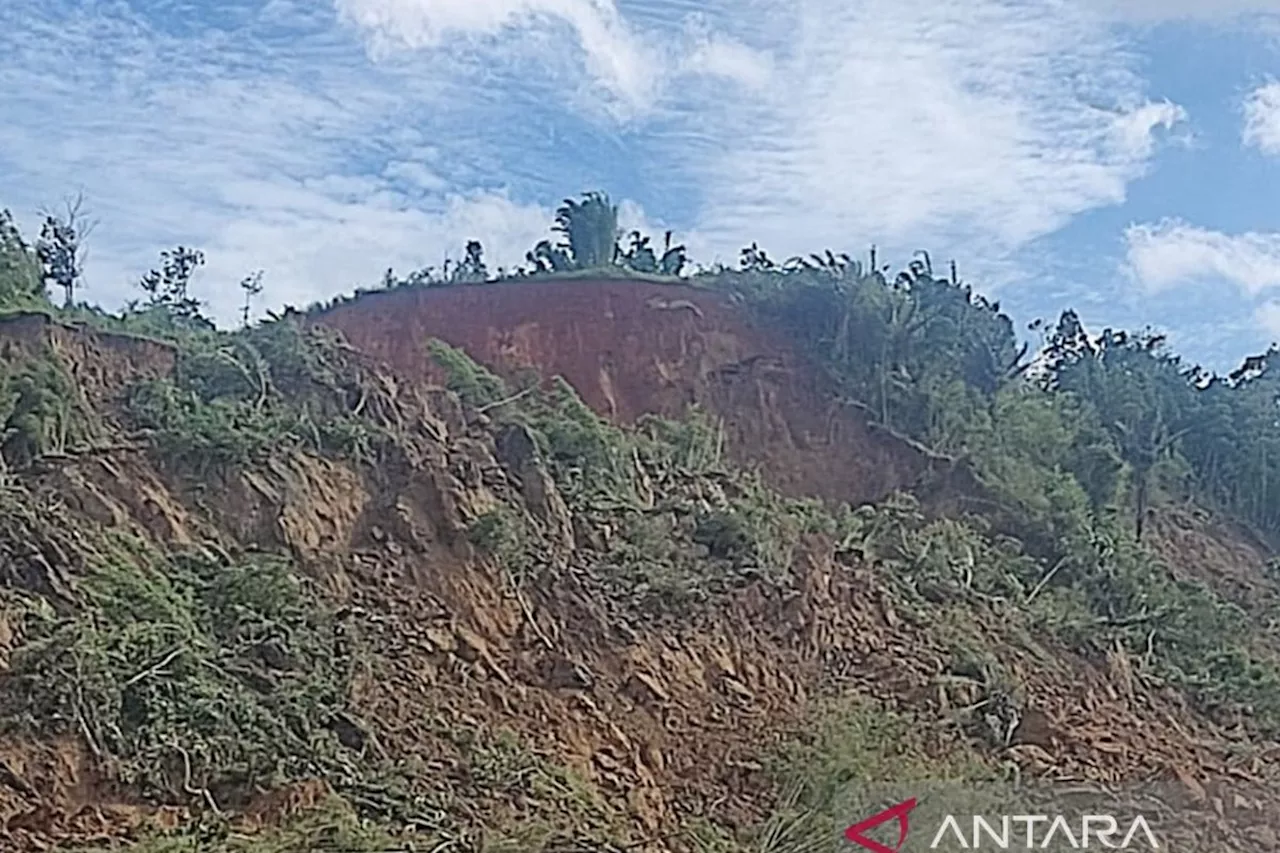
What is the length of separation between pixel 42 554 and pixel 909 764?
6441 millimetres

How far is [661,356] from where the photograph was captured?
23047mm

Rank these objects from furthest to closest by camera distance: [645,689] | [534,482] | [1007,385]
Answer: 1. [1007,385]
2. [534,482]
3. [645,689]

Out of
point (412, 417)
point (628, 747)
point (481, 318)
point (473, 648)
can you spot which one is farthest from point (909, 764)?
point (481, 318)

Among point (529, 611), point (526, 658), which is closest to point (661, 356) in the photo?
point (529, 611)

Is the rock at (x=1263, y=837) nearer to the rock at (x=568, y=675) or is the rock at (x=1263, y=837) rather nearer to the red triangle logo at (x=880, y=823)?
the red triangle logo at (x=880, y=823)

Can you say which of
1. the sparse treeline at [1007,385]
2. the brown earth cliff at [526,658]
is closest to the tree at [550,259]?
the sparse treeline at [1007,385]

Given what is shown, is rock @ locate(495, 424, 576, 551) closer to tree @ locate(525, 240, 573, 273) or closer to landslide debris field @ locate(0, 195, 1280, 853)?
landslide debris field @ locate(0, 195, 1280, 853)

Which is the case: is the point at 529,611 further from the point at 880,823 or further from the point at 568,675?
the point at 880,823

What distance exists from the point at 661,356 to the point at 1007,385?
558cm

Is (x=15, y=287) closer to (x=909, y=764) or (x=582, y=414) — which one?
(x=582, y=414)

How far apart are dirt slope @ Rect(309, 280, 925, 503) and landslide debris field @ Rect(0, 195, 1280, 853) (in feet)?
0.60

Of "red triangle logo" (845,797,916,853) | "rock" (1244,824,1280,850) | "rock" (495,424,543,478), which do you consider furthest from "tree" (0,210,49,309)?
"rock" (1244,824,1280,850)

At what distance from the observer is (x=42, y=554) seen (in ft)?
30.2

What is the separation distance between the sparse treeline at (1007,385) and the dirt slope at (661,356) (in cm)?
46
